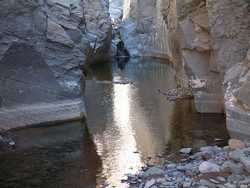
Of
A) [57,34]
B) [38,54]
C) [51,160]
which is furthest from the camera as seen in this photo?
[57,34]

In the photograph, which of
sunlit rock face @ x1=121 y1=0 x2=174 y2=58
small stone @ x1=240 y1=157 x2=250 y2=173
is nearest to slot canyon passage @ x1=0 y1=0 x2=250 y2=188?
small stone @ x1=240 y1=157 x2=250 y2=173

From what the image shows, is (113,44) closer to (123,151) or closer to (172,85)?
(172,85)

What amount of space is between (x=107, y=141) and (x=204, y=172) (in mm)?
5218

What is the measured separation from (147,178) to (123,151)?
109 inches

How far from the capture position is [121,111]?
1894cm

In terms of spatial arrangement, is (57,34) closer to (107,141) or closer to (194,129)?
(107,141)

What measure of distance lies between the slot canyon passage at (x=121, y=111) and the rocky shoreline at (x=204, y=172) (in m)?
0.02

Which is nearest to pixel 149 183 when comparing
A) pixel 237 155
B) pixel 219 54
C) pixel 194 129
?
pixel 237 155

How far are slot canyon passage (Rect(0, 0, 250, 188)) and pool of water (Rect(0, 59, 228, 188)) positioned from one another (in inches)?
1.2

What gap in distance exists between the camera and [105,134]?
15.6 metres

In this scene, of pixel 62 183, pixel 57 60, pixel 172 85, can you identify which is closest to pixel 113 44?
pixel 172 85

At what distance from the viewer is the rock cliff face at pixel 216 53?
13.7m

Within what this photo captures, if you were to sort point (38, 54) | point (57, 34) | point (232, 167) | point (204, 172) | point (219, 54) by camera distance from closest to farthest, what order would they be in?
1. point (232, 167)
2. point (204, 172)
3. point (219, 54)
4. point (38, 54)
5. point (57, 34)

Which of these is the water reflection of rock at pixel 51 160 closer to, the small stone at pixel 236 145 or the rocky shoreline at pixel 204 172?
the rocky shoreline at pixel 204 172
